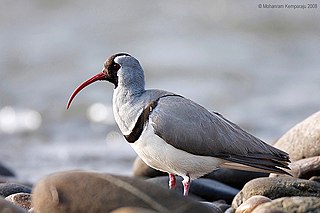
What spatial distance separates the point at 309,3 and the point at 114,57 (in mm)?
14260

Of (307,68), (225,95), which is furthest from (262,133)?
(307,68)

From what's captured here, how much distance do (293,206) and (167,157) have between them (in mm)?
1406

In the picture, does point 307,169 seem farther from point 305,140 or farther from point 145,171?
point 145,171

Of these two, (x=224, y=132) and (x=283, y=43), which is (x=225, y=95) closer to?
(x=283, y=43)

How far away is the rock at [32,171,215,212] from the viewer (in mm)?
6148

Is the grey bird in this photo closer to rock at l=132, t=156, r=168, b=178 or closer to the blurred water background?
rock at l=132, t=156, r=168, b=178

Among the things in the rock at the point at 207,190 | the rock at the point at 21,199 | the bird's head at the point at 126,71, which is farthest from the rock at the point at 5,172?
the bird's head at the point at 126,71

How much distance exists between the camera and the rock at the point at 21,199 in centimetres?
739

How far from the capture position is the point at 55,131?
49.4 feet

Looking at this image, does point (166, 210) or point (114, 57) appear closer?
point (166, 210)

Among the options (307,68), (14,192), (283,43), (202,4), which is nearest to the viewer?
(14,192)

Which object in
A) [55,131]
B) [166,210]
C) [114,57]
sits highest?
[114,57]

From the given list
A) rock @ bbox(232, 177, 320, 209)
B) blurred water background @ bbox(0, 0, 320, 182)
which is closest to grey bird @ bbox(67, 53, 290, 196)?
rock @ bbox(232, 177, 320, 209)

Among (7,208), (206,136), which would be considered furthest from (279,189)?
(7,208)
